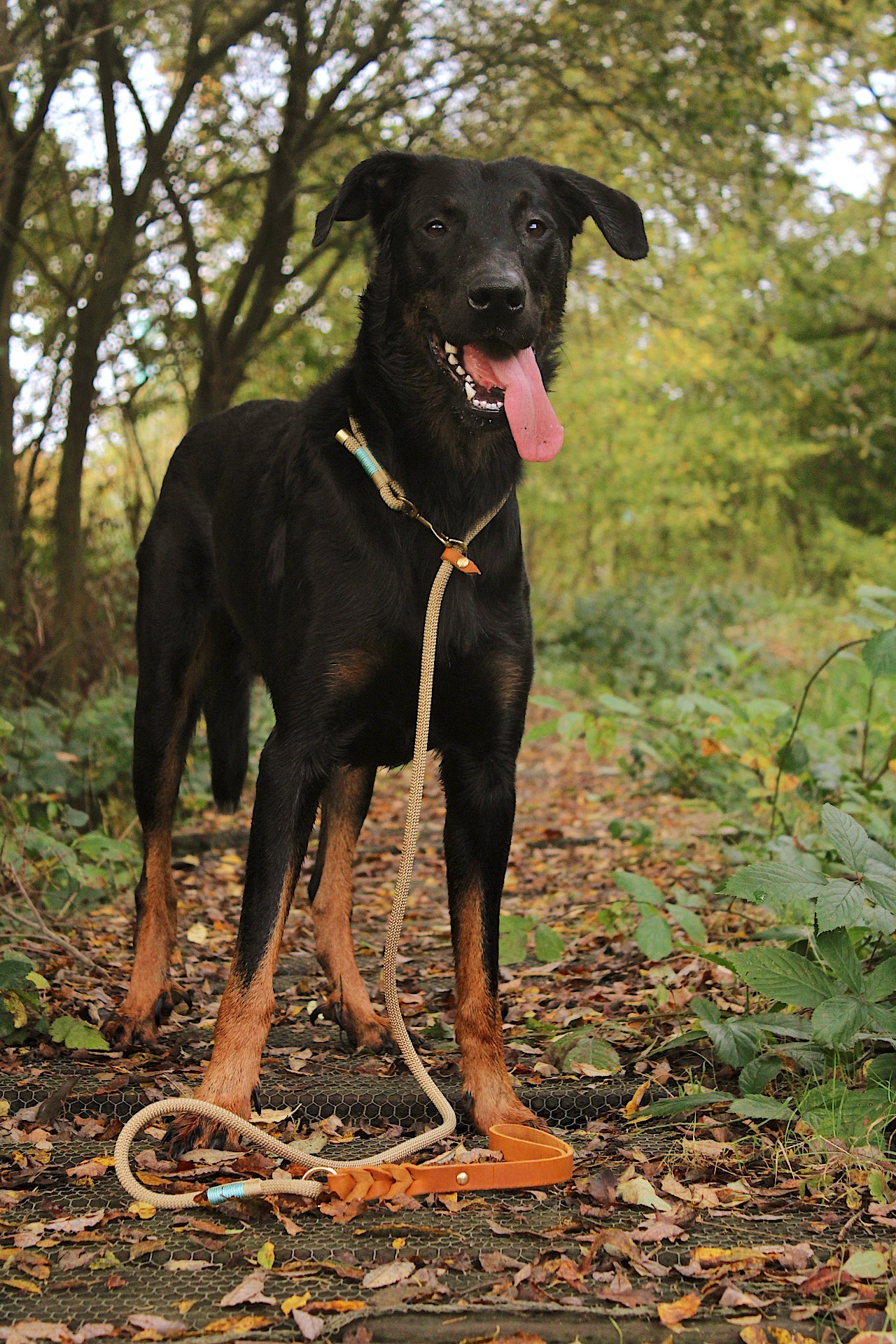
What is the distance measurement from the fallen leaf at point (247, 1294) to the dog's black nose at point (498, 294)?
208 cm

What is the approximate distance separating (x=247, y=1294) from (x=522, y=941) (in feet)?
5.68

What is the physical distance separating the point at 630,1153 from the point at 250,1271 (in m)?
0.93

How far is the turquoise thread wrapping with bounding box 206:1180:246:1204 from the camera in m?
2.44

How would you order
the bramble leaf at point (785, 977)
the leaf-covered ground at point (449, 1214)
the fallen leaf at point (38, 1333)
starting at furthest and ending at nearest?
the bramble leaf at point (785, 977), the leaf-covered ground at point (449, 1214), the fallen leaf at point (38, 1333)

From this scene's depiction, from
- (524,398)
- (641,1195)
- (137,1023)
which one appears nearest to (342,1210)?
(641,1195)

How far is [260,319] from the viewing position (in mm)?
9242

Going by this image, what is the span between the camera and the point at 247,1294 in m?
2.08

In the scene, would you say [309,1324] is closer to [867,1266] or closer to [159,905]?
[867,1266]

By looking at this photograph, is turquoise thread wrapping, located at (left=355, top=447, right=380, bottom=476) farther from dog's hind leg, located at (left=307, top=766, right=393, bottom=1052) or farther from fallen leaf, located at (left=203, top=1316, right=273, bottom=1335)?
fallen leaf, located at (left=203, top=1316, right=273, bottom=1335)

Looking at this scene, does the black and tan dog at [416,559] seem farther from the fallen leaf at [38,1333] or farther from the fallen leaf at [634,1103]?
the fallen leaf at [38,1333]

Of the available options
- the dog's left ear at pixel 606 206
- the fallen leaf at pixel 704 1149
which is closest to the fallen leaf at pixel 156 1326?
the fallen leaf at pixel 704 1149

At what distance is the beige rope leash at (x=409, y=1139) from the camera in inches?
97.0

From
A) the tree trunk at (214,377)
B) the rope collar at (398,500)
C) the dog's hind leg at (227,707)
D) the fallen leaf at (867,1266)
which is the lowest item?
the fallen leaf at (867,1266)

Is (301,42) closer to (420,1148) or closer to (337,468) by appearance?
(337,468)
